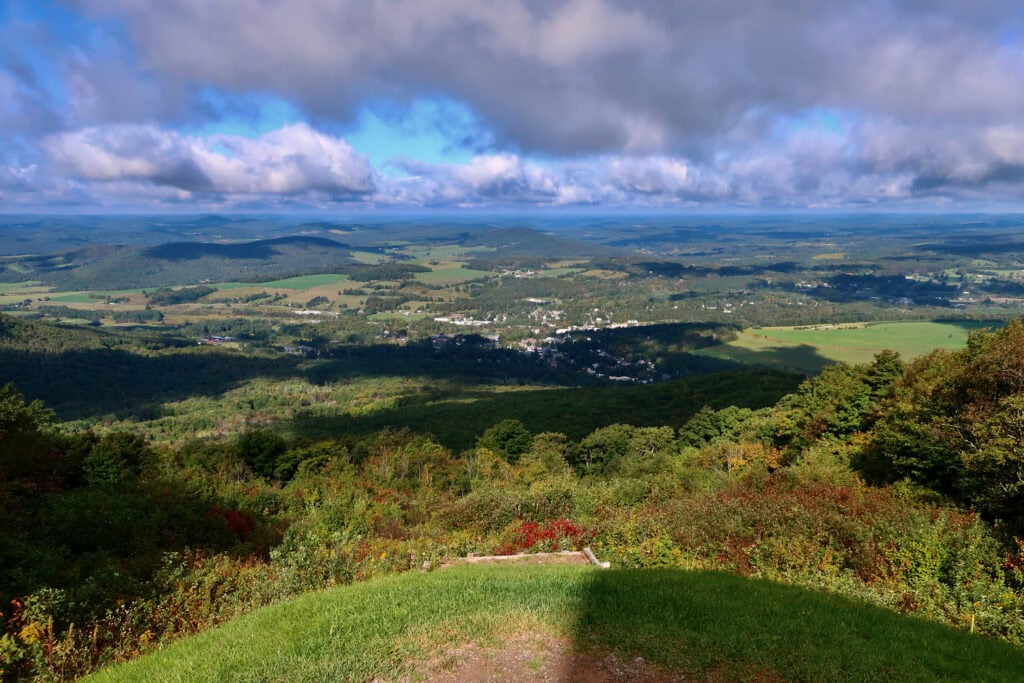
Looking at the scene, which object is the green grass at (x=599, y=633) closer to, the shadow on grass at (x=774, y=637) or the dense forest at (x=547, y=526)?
the shadow on grass at (x=774, y=637)

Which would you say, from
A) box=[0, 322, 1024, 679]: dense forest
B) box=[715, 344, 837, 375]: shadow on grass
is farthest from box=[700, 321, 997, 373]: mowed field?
box=[0, 322, 1024, 679]: dense forest

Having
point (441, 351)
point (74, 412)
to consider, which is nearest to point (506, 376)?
point (441, 351)

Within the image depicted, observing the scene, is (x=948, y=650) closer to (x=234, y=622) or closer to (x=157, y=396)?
(x=234, y=622)

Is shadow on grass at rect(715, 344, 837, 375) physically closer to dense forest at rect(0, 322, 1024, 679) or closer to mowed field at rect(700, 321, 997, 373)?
mowed field at rect(700, 321, 997, 373)

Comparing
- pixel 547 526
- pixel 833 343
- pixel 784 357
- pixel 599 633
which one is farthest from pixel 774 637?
pixel 833 343

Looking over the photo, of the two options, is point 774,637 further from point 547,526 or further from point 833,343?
point 833,343
